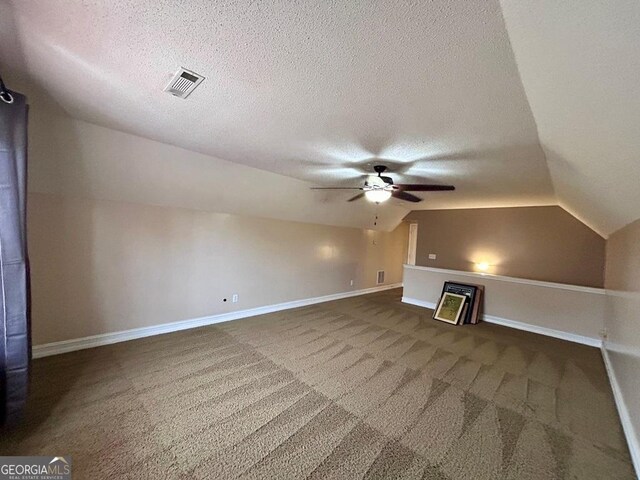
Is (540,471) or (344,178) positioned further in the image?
(344,178)

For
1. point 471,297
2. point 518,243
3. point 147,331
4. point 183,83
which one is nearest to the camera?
point 183,83

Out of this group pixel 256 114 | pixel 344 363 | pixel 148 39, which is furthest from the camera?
pixel 344 363

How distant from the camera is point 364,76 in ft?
4.91

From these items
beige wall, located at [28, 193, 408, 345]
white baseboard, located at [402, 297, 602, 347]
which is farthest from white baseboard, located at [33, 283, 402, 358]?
white baseboard, located at [402, 297, 602, 347]

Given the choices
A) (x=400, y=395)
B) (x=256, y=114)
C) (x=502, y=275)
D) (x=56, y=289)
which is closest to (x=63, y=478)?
(x=56, y=289)

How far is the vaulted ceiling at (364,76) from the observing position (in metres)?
1.05

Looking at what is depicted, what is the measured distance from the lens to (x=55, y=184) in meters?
2.79

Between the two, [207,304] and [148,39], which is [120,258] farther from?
[148,39]

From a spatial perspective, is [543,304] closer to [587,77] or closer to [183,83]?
[587,77]

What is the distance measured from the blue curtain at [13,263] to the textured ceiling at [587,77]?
9.49 ft

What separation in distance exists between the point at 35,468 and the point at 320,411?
188 centimetres

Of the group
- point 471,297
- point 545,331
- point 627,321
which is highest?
point 627,321

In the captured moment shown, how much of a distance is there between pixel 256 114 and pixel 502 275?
5660mm

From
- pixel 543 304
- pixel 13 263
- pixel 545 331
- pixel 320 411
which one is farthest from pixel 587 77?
pixel 545 331
